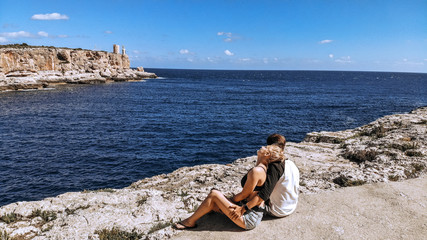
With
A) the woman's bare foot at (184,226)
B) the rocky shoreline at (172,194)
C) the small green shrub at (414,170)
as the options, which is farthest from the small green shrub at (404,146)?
the woman's bare foot at (184,226)

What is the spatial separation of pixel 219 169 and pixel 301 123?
2991 centimetres

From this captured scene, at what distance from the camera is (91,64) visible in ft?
331

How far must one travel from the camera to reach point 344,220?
619 centimetres

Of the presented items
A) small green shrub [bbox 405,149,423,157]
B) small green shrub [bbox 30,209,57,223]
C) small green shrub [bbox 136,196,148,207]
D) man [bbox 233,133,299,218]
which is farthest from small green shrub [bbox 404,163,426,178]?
small green shrub [bbox 30,209,57,223]

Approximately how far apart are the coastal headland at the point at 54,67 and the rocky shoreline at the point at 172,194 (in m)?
79.7

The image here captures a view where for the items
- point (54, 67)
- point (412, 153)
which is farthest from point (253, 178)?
point (54, 67)

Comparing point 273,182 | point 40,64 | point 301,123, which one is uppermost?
point 40,64

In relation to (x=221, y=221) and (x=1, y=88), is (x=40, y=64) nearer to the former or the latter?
(x=1, y=88)

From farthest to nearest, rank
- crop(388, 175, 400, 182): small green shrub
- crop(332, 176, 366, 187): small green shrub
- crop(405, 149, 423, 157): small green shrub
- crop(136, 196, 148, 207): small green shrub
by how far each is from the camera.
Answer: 1. crop(405, 149, 423, 157): small green shrub
2. crop(388, 175, 400, 182): small green shrub
3. crop(332, 176, 366, 187): small green shrub
4. crop(136, 196, 148, 207): small green shrub

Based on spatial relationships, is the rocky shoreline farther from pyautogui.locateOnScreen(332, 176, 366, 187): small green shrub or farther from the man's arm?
the man's arm

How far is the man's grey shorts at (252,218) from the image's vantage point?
569 centimetres

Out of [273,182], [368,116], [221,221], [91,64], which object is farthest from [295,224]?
[91,64]

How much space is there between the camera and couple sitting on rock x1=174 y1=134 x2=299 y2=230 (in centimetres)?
554

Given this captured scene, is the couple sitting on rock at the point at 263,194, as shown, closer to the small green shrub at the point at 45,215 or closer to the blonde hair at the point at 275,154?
the blonde hair at the point at 275,154
